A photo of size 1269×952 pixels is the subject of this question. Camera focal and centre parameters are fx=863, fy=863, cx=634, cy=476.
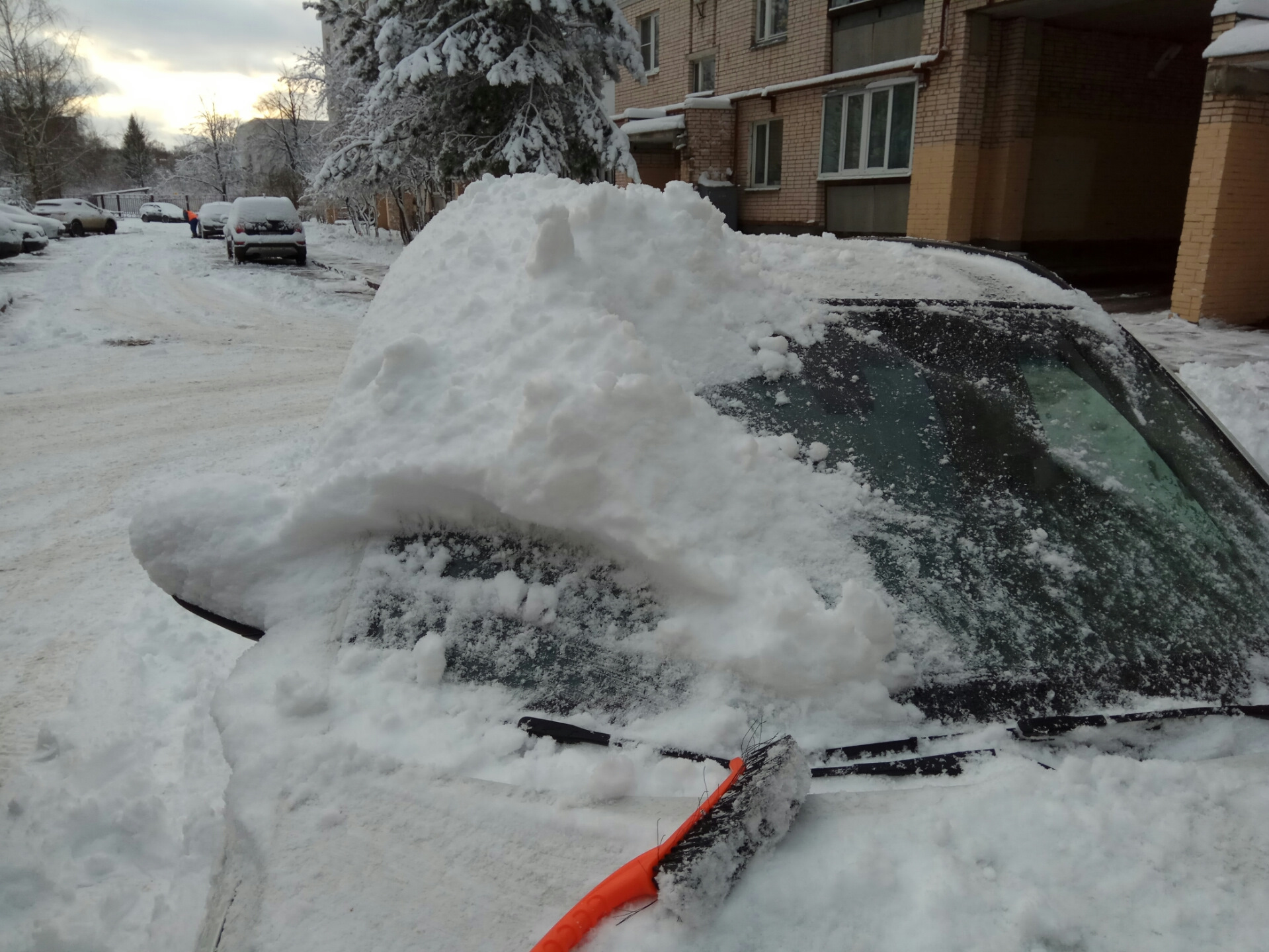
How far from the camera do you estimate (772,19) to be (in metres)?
18.2

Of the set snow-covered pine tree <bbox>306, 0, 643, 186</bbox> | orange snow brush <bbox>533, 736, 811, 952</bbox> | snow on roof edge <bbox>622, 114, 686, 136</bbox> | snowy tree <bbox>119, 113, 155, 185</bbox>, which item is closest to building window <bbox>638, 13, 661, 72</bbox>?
snow on roof edge <bbox>622, 114, 686, 136</bbox>

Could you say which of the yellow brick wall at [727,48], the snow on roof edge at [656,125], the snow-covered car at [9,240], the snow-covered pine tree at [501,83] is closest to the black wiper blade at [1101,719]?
the snow-covered pine tree at [501,83]

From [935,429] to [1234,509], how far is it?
745mm

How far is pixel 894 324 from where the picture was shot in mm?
2422

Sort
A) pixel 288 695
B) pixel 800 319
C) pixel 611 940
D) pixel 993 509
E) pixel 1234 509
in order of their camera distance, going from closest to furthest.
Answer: pixel 611 940 < pixel 288 695 < pixel 993 509 < pixel 1234 509 < pixel 800 319

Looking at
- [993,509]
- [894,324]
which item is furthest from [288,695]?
[894,324]

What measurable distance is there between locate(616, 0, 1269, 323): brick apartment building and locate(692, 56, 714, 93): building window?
1027 millimetres

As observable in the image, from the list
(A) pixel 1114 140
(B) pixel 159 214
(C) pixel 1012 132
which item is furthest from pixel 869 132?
(B) pixel 159 214

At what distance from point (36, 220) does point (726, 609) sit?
33315mm

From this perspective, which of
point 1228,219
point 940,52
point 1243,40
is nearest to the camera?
point 1243,40

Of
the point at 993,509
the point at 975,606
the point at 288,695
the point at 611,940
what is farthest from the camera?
the point at 993,509

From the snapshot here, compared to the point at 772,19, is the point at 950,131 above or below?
below

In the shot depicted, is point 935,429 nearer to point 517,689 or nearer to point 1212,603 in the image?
point 1212,603

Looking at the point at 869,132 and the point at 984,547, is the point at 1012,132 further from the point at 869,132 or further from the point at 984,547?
the point at 984,547
